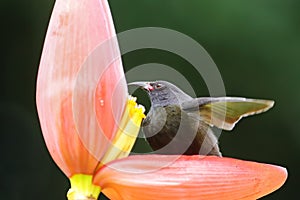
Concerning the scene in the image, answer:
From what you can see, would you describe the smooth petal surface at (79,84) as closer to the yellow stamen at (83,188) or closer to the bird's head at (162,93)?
the yellow stamen at (83,188)

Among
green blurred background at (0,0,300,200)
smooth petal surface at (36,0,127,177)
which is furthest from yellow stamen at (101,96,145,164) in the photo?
green blurred background at (0,0,300,200)

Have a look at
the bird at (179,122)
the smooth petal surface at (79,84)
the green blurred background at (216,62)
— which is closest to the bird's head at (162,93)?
the bird at (179,122)

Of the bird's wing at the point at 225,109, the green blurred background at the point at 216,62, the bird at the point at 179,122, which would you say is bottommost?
the green blurred background at the point at 216,62

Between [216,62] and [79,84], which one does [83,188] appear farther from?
[216,62]

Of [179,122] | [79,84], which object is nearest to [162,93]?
[179,122]

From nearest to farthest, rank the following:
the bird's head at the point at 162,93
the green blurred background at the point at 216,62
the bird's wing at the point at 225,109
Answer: the bird's wing at the point at 225,109, the bird's head at the point at 162,93, the green blurred background at the point at 216,62

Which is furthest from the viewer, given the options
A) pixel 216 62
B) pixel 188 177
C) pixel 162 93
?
pixel 216 62
